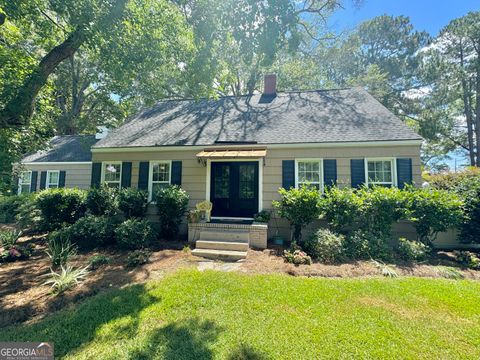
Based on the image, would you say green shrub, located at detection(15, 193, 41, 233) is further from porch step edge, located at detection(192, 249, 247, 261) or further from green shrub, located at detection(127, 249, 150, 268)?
porch step edge, located at detection(192, 249, 247, 261)

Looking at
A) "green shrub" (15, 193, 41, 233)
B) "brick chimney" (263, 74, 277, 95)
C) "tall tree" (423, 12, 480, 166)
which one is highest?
"tall tree" (423, 12, 480, 166)

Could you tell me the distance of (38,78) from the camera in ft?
18.7

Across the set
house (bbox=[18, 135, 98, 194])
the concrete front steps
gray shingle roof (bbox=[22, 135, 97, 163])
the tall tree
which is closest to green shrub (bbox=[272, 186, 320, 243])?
the concrete front steps

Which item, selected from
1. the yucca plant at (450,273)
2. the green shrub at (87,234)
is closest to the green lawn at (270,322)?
the yucca plant at (450,273)

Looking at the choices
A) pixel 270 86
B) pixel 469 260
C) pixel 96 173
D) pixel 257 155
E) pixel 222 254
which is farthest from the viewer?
pixel 270 86

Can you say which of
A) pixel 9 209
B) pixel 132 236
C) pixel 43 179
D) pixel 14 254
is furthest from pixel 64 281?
pixel 43 179

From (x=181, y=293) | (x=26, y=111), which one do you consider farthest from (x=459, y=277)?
(x=26, y=111)

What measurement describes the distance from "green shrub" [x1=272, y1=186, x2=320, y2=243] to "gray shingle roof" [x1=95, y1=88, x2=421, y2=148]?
2189 mm

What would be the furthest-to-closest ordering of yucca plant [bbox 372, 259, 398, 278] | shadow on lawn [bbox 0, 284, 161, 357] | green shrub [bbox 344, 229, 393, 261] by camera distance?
1. green shrub [bbox 344, 229, 393, 261]
2. yucca plant [bbox 372, 259, 398, 278]
3. shadow on lawn [bbox 0, 284, 161, 357]

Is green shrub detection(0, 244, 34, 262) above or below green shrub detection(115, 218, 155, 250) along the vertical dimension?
below

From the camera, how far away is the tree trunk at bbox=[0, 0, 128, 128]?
5549 mm

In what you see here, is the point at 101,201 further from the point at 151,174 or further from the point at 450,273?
the point at 450,273

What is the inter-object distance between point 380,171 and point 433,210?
6.65ft

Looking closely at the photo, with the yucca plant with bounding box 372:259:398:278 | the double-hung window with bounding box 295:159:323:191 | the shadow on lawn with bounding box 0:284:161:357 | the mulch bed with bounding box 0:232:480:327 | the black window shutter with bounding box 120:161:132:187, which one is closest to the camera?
the shadow on lawn with bounding box 0:284:161:357
